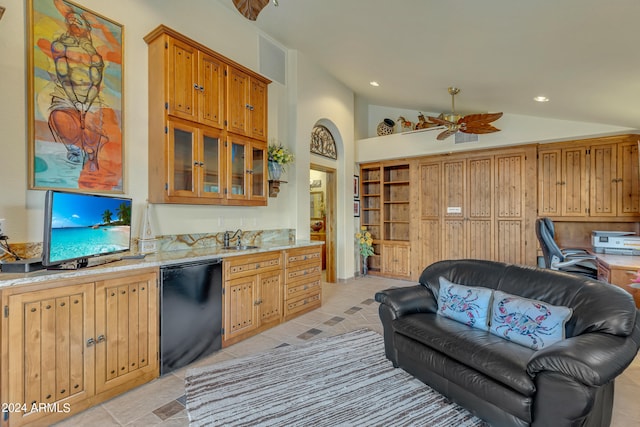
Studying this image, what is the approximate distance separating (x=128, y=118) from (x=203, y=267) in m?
1.63

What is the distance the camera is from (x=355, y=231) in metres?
6.59

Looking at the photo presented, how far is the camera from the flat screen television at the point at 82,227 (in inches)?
76.4

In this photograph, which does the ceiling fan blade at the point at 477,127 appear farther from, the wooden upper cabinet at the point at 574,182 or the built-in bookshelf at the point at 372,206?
the built-in bookshelf at the point at 372,206

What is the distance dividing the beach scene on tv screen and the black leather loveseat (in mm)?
2389

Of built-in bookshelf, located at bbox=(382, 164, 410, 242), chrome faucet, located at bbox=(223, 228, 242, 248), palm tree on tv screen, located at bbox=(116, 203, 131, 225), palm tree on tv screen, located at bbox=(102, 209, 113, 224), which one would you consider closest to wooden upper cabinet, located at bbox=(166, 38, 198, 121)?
palm tree on tv screen, located at bbox=(116, 203, 131, 225)

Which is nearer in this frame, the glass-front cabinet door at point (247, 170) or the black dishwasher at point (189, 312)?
the black dishwasher at point (189, 312)

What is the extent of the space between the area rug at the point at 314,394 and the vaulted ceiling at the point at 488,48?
2.89m

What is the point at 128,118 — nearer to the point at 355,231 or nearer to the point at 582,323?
the point at 582,323

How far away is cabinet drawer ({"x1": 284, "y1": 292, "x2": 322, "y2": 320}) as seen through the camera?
3895mm

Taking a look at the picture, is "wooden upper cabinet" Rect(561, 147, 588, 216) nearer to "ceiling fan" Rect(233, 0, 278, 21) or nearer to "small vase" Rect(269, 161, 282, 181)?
"small vase" Rect(269, 161, 282, 181)

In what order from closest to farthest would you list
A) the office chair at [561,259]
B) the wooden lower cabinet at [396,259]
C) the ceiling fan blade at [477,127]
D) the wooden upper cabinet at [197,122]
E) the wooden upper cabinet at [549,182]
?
the wooden upper cabinet at [197,122] → the office chair at [561,259] → the ceiling fan blade at [477,127] → the wooden upper cabinet at [549,182] → the wooden lower cabinet at [396,259]

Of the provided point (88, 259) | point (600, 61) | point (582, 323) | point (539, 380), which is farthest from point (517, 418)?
point (88, 259)

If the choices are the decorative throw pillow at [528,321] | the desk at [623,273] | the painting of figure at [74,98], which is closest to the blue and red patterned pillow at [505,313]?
the decorative throw pillow at [528,321]

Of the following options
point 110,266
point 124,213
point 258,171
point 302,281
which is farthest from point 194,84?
point 302,281
